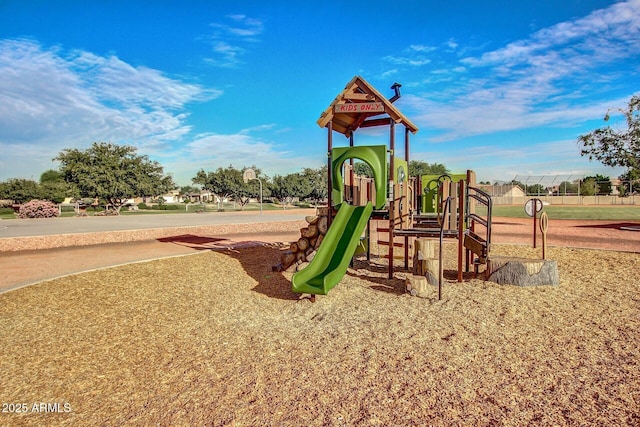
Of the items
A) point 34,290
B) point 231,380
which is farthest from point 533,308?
point 34,290

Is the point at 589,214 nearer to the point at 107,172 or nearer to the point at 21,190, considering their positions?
the point at 107,172

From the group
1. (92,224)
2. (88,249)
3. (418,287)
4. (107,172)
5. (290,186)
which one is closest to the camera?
(418,287)

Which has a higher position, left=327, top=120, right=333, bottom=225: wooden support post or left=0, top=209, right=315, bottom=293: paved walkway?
left=327, top=120, right=333, bottom=225: wooden support post

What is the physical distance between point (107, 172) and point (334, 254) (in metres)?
41.0

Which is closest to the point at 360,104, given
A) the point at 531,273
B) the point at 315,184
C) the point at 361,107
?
the point at 361,107

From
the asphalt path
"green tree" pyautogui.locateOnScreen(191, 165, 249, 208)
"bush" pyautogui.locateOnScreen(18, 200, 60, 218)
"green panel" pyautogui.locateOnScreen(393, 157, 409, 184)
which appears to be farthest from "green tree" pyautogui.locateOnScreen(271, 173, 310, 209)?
"green panel" pyautogui.locateOnScreen(393, 157, 409, 184)

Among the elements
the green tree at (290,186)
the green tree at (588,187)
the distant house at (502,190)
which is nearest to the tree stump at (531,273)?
the distant house at (502,190)

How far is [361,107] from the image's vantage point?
8.28 meters

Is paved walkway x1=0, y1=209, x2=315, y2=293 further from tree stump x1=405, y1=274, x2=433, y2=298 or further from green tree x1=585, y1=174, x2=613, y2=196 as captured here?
green tree x1=585, y1=174, x2=613, y2=196

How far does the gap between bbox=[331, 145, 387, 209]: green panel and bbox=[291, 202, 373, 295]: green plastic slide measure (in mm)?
423

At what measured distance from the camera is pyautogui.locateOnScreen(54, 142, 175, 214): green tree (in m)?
41.1

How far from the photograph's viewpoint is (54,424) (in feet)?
10.2

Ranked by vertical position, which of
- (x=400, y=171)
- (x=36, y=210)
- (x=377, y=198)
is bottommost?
(x=36, y=210)

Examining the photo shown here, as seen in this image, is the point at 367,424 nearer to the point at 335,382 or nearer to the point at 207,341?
the point at 335,382
